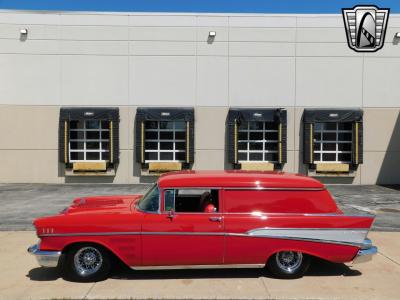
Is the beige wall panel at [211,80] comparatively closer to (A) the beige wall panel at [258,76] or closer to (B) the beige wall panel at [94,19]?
(A) the beige wall panel at [258,76]

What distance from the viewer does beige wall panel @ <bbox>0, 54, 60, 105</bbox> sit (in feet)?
56.8

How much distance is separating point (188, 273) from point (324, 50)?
14.1 m

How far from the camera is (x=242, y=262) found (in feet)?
18.4

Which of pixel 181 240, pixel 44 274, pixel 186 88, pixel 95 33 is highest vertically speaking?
pixel 95 33

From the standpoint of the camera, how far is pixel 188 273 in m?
5.89

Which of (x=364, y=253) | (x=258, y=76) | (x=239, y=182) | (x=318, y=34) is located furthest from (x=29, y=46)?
(x=364, y=253)

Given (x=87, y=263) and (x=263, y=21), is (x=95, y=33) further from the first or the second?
(x=87, y=263)

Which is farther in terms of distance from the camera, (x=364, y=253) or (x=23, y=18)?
(x=23, y=18)

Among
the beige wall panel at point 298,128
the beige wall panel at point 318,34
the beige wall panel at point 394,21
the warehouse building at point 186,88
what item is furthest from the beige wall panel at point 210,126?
the beige wall panel at point 394,21

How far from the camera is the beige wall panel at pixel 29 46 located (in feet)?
56.6

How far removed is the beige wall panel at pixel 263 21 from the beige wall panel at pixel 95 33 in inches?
178

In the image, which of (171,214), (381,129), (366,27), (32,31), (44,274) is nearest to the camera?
(171,214)

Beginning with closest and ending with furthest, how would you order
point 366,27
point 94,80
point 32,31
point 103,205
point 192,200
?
1. point 192,200
2. point 103,205
3. point 32,31
4. point 94,80
5. point 366,27

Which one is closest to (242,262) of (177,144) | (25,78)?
(177,144)
